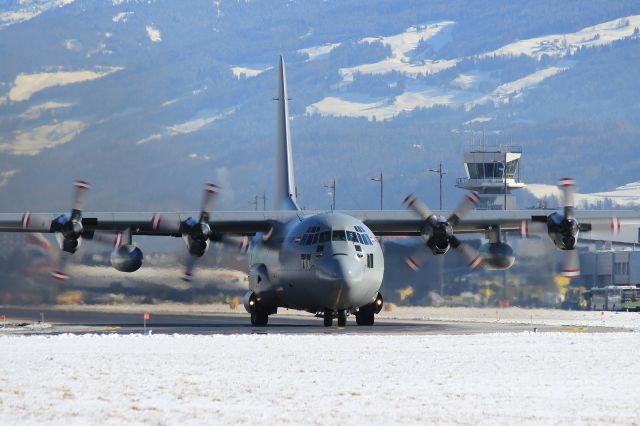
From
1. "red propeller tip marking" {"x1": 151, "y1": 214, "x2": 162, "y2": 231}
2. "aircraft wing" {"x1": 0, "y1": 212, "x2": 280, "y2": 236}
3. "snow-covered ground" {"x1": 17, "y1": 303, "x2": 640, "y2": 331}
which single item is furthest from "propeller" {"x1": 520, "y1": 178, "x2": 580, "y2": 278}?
"red propeller tip marking" {"x1": 151, "y1": 214, "x2": 162, "y2": 231}

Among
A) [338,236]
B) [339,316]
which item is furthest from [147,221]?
[338,236]

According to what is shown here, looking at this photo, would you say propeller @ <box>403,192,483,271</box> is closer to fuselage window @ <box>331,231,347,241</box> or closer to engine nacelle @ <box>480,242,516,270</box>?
engine nacelle @ <box>480,242,516,270</box>

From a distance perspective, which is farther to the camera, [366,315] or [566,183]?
[566,183]

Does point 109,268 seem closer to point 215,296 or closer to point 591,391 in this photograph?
point 215,296

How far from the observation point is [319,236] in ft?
140

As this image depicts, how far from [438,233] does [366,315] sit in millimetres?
4139

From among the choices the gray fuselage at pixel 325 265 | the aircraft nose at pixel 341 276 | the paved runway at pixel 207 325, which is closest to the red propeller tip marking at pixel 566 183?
the paved runway at pixel 207 325

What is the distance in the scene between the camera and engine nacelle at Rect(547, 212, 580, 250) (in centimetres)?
4644

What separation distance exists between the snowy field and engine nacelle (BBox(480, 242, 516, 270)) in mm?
13555

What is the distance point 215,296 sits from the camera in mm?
58250

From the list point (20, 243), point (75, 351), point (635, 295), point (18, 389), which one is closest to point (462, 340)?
point (75, 351)

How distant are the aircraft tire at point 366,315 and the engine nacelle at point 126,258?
343 inches

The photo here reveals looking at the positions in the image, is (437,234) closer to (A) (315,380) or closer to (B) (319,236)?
(B) (319,236)

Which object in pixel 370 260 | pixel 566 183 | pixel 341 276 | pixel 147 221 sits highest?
pixel 566 183
